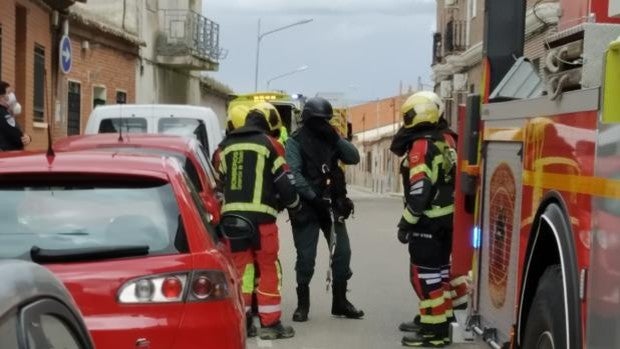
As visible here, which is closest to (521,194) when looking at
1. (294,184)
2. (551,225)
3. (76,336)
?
(551,225)

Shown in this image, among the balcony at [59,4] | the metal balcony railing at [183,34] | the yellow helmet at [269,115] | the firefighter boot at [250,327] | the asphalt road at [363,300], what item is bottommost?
the asphalt road at [363,300]

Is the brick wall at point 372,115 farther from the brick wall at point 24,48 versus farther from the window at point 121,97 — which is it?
the brick wall at point 24,48

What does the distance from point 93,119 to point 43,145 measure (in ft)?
23.1

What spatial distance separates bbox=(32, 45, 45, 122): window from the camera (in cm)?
2061

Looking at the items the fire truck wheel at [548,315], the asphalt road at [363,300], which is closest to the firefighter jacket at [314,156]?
the asphalt road at [363,300]

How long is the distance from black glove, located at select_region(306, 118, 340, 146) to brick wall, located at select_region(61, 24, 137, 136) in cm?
1337

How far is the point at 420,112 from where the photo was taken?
802 centimetres

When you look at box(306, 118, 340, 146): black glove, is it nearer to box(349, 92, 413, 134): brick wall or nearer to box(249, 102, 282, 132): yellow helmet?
box(249, 102, 282, 132): yellow helmet

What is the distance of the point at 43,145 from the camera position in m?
21.4

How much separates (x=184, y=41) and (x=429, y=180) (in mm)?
28326

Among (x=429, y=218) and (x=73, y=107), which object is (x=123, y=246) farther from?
(x=73, y=107)

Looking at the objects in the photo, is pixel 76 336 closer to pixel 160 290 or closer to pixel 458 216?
pixel 160 290

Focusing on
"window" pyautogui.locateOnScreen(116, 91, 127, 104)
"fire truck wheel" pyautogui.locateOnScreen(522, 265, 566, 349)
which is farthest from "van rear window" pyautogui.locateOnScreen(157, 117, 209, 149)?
"window" pyautogui.locateOnScreen(116, 91, 127, 104)

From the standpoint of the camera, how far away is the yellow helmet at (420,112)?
8016 mm
